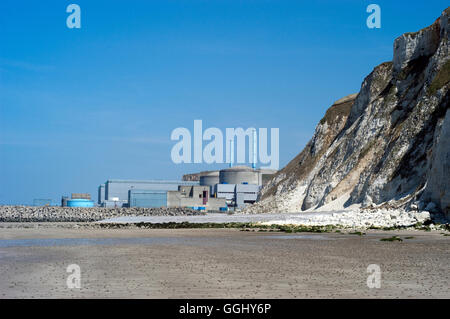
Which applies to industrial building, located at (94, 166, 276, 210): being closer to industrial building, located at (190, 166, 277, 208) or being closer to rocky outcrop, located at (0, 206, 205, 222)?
industrial building, located at (190, 166, 277, 208)

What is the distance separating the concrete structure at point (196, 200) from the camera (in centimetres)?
11944

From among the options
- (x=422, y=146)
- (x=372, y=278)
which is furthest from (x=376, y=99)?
(x=372, y=278)

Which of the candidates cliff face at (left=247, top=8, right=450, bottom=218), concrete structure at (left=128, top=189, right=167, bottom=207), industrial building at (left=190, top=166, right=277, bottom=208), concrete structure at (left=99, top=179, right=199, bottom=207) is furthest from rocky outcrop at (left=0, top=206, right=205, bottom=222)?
concrete structure at (left=99, top=179, right=199, bottom=207)

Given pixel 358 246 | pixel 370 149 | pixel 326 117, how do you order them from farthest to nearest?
1. pixel 326 117
2. pixel 370 149
3. pixel 358 246

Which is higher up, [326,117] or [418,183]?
[326,117]

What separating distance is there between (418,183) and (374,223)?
9.23 meters

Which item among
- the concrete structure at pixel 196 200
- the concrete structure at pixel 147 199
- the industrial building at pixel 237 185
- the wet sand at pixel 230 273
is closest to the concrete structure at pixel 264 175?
the industrial building at pixel 237 185

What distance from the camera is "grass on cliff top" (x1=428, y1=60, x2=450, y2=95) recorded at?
155ft

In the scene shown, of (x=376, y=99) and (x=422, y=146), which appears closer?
(x=422, y=146)

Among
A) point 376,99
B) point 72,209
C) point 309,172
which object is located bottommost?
point 72,209

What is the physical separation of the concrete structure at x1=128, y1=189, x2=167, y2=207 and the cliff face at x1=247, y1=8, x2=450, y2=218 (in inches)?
1630
